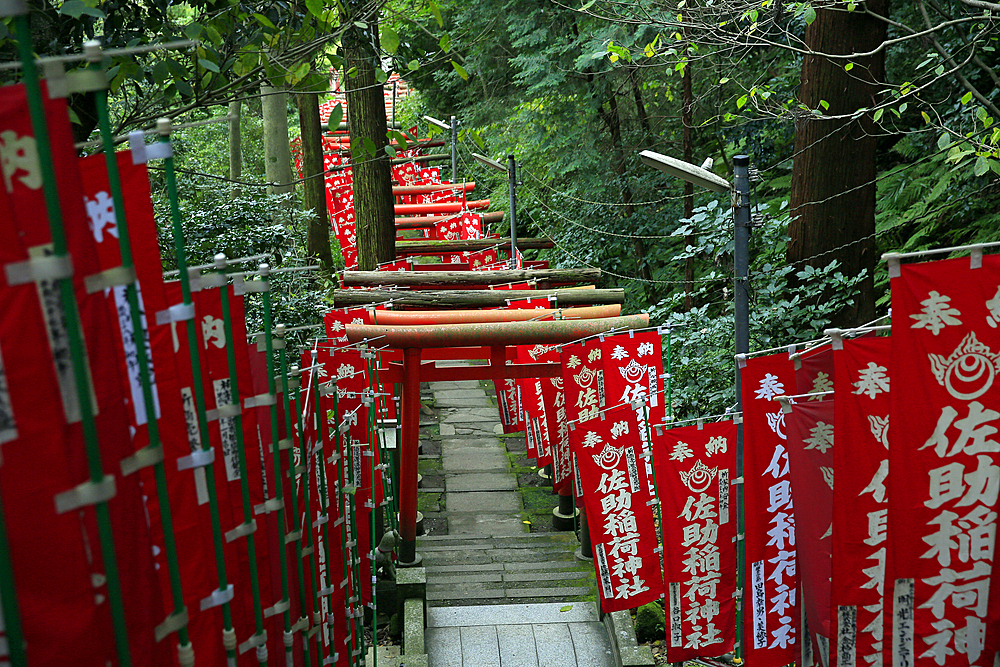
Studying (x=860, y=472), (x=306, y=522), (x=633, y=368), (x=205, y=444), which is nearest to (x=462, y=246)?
(x=633, y=368)

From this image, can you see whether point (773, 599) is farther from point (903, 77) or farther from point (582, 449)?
point (903, 77)

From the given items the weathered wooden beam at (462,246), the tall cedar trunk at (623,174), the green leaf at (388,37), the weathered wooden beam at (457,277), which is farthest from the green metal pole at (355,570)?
the tall cedar trunk at (623,174)

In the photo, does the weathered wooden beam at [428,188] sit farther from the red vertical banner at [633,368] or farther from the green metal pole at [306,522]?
the green metal pole at [306,522]

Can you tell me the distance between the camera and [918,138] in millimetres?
11242

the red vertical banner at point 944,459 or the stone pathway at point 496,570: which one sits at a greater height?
the red vertical banner at point 944,459

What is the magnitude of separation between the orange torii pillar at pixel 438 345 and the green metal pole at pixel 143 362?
5.54 meters

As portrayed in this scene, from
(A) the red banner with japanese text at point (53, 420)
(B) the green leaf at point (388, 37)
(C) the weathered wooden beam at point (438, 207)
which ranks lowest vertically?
(C) the weathered wooden beam at point (438, 207)

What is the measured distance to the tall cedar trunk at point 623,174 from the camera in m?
15.8

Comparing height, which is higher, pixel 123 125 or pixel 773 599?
pixel 123 125

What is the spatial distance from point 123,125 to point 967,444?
17.1ft

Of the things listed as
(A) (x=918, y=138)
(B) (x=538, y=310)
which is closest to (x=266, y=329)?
(B) (x=538, y=310)

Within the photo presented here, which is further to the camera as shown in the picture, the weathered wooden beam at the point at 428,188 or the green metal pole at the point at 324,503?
the weathered wooden beam at the point at 428,188

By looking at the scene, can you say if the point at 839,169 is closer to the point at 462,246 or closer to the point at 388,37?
the point at 388,37

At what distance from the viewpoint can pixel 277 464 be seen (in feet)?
13.2
